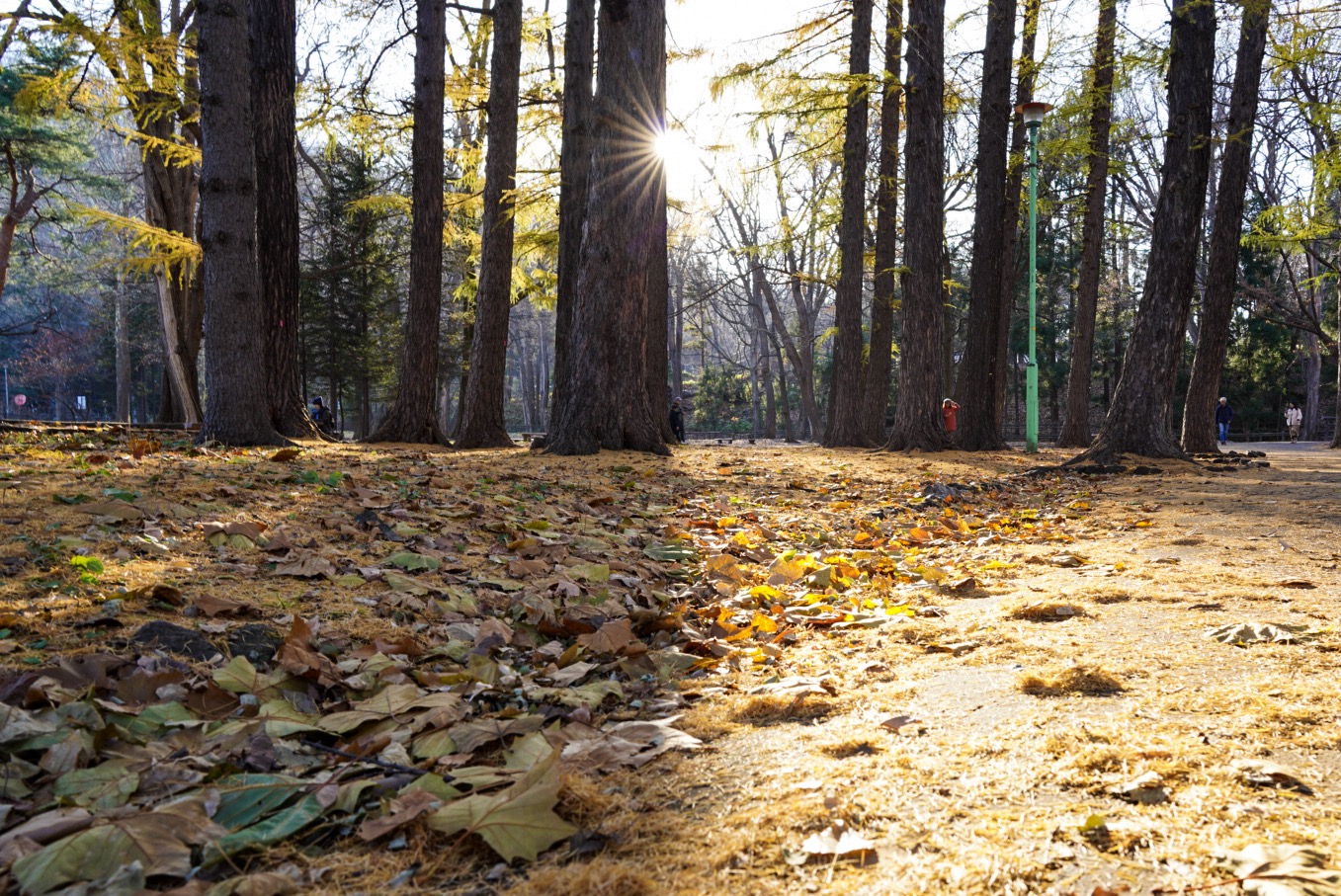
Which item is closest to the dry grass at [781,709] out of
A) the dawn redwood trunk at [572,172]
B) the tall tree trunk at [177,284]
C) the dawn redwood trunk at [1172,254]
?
the dawn redwood trunk at [1172,254]

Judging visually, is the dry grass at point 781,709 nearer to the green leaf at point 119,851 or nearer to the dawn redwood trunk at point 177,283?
the green leaf at point 119,851

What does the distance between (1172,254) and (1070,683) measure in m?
9.56

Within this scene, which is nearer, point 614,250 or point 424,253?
point 614,250

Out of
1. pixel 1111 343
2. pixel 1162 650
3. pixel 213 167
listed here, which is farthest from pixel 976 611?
pixel 1111 343

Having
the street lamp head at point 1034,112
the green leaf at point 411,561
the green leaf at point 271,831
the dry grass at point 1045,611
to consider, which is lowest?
the green leaf at point 271,831

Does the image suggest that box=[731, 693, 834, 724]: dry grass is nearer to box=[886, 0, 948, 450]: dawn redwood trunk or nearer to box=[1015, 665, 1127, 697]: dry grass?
box=[1015, 665, 1127, 697]: dry grass

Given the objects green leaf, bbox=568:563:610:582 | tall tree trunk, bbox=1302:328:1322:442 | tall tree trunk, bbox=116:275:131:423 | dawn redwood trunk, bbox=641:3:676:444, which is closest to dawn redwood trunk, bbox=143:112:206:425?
dawn redwood trunk, bbox=641:3:676:444

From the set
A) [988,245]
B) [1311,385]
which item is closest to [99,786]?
[988,245]

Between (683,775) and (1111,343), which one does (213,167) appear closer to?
(683,775)

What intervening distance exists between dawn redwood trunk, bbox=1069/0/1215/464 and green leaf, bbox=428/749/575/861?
10074 millimetres

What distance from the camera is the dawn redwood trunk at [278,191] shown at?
10820 millimetres

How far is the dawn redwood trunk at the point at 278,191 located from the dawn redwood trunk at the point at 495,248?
2.79 m

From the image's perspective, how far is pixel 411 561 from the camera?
12.5ft

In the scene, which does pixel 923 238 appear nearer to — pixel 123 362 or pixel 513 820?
pixel 513 820
